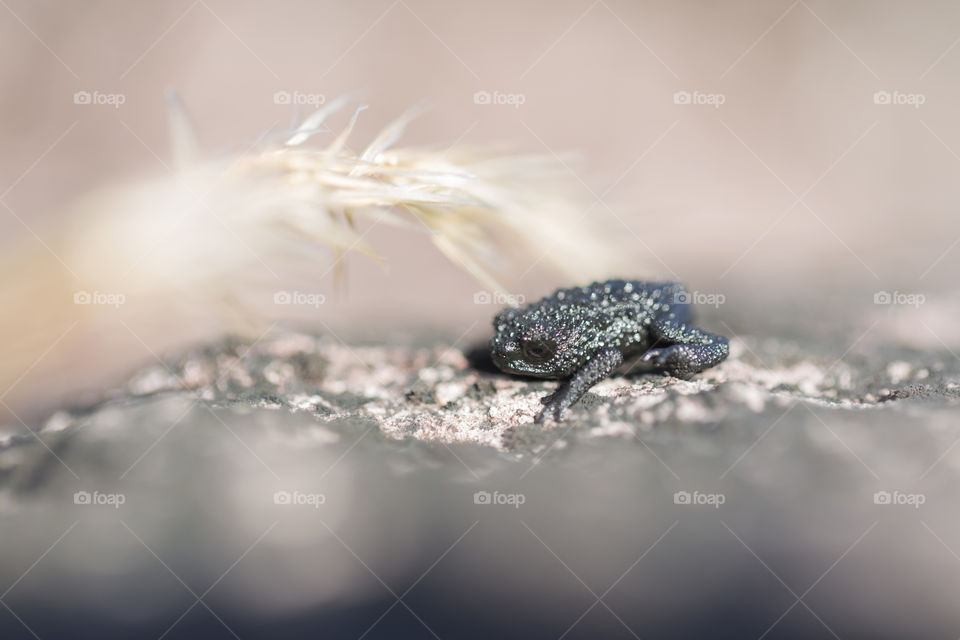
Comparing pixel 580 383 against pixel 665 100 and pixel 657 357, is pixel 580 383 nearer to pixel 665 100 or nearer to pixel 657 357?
pixel 657 357

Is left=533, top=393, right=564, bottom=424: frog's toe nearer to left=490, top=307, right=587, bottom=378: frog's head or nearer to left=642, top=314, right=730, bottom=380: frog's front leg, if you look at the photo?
left=490, top=307, right=587, bottom=378: frog's head

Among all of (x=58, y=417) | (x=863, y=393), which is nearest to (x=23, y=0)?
(x=58, y=417)

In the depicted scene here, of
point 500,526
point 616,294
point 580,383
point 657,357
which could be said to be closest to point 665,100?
point 616,294

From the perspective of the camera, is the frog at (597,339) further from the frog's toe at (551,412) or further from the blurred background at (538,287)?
the blurred background at (538,287)

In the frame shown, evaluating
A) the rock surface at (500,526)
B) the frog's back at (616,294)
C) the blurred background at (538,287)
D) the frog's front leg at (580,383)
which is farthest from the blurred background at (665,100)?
the rock surface at (500,526)

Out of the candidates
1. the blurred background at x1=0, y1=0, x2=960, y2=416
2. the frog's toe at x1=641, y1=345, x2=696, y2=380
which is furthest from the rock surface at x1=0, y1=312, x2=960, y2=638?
the blurred background at x1=0, y1=0, x2=960, y2=416

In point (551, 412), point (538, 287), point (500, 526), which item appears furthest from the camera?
point (538, 287)

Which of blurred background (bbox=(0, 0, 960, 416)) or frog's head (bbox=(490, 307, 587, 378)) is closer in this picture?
frog's head (bbox=(490, 307, 587, 378))

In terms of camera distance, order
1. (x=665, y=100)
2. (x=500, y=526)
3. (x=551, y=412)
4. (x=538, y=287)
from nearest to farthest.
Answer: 1. (x=500, y=526)
2. (x=551, y=412)
3. (x=538, y=287)
4. (x=665, y=100)
